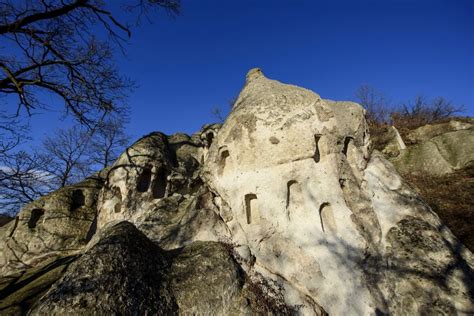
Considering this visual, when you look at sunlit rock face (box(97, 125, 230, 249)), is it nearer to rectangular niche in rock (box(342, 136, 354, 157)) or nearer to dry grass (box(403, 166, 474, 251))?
rectangular niche in rock (box(342, 136, 354, 157))

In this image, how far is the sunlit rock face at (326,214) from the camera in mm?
4551

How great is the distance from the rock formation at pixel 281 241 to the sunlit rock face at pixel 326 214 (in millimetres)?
21

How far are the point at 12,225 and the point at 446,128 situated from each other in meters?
19.0

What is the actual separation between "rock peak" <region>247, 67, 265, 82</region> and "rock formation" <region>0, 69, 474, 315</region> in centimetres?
38

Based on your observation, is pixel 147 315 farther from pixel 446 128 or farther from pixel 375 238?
pixel 446 128

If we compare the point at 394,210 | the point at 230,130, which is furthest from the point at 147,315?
the point at 394,210

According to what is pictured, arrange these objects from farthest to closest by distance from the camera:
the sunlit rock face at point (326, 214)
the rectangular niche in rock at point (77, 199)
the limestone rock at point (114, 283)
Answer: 1. the rectangular niche in rock at point (77, 199)
2. the sunlit rock face at point (326, 214)
3. the limestone rock at point (114, 283)

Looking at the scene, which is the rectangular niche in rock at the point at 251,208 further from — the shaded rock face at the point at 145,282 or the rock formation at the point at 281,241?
the shaded rock face at the point at 145,282

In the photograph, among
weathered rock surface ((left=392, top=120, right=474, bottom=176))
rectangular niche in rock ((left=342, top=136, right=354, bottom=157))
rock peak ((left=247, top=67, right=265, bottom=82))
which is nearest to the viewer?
rectangular niche in rock ((left=342, top=136, right=354, bottom=157))

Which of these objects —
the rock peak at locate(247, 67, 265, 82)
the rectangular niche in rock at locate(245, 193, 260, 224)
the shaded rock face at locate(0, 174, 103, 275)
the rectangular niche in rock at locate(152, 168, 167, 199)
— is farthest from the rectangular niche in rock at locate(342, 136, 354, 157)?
the shaded rock face at locate(0, 174, 103, 275)

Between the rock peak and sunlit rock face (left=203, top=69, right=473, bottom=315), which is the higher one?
the rock peak

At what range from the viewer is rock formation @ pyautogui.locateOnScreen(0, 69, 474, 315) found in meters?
3.87

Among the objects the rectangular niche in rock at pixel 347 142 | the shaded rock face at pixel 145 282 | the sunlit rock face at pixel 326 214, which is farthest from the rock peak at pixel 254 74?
the shaded rock face at pixel 145 282

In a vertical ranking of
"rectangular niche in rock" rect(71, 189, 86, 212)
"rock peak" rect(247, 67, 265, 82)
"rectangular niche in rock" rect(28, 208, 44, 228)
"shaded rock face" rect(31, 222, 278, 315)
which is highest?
"rock peak" rect(247, 67, 265, 82)
